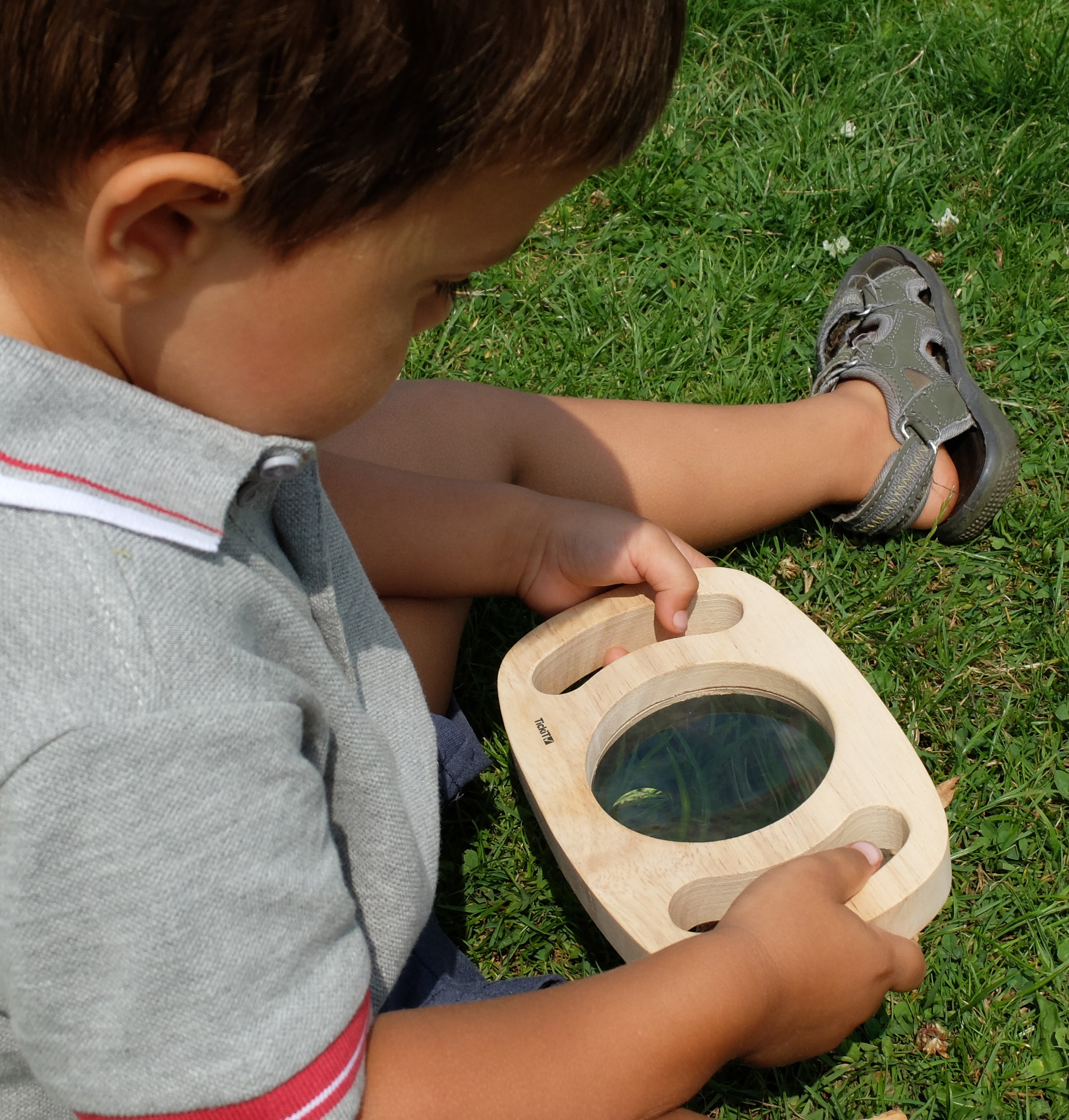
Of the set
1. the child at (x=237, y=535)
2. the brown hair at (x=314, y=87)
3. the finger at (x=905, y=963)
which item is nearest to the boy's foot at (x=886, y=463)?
the finger at (x=905, y=963)

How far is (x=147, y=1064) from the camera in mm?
654

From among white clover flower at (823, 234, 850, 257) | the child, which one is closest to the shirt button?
the child

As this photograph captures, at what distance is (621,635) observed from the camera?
4.42ft

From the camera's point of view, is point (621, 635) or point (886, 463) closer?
point (621, 635)

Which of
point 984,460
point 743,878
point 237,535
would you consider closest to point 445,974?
point 743,878

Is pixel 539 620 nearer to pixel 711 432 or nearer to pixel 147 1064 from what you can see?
pixel 711 432

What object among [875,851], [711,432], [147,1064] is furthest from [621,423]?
[147,1064]

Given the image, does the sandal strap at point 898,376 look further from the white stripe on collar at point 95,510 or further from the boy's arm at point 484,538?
the white stripe on collar at point 95,510

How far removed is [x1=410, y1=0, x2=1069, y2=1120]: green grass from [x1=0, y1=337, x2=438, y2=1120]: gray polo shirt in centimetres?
68

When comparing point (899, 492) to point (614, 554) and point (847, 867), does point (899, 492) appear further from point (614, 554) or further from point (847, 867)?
point (847, 867)

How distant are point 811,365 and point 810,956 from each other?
3.58 feet

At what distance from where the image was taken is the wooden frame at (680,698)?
1.09 meters

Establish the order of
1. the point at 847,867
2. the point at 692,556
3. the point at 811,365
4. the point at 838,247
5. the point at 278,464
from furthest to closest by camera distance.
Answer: the point at 838,247, the point at 811,365, the point at 692,556, the point at 847,867, the point at 278,464

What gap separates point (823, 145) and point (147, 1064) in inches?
72.7
